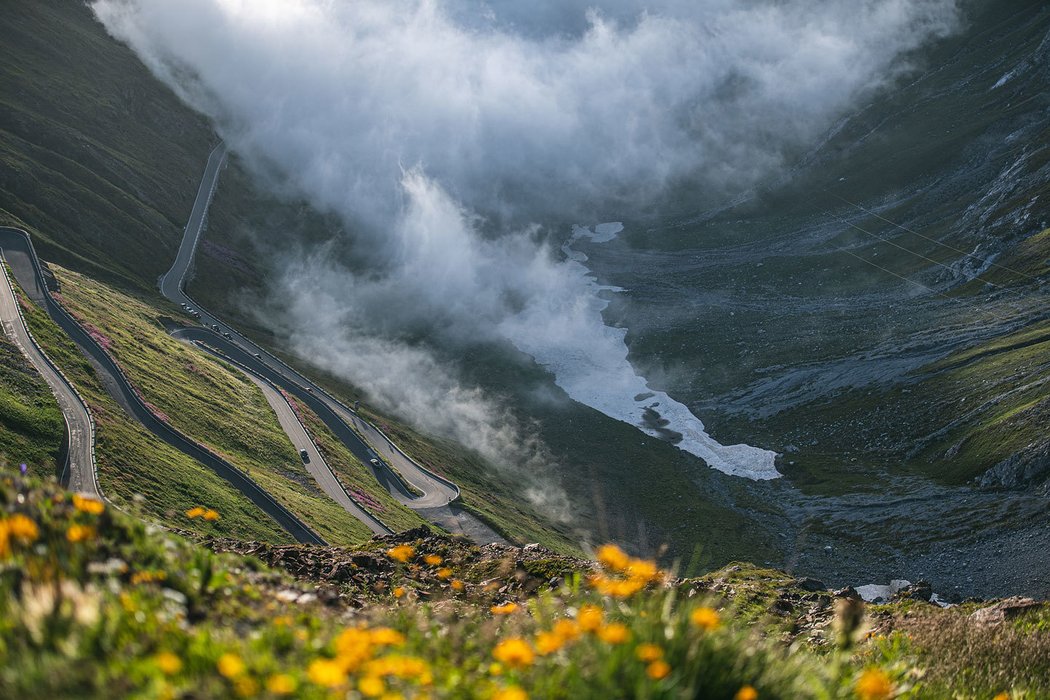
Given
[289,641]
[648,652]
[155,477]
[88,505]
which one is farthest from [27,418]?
[648,652]

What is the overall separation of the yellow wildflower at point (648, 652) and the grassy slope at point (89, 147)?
362 ft

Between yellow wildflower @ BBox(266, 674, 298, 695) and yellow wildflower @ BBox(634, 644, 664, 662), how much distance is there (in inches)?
86.9

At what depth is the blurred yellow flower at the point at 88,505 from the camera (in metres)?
7.01

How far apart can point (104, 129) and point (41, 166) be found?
31.9 m

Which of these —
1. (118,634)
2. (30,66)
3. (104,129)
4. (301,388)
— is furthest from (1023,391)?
(30,66)

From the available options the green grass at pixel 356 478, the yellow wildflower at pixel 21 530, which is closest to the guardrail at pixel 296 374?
the green grass at pixel 356 478

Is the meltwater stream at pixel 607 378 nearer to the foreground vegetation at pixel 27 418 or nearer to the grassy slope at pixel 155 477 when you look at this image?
the grassy slope at pixel 155 477

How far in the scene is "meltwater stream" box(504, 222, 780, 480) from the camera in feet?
390

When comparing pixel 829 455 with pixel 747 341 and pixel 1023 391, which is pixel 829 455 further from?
pixel 747 341

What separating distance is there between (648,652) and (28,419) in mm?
52931

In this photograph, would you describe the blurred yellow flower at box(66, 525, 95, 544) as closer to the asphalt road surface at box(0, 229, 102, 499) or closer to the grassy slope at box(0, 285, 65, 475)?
the asphalt road surface at box(0, 229, 102, 499)

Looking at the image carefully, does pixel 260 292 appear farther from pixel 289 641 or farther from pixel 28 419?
pixel 289 641

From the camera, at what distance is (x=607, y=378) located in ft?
509

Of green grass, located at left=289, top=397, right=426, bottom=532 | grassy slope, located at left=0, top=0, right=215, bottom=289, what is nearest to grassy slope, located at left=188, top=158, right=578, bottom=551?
grassy slope, located at left=0, top=0, right=215, bottom=289
